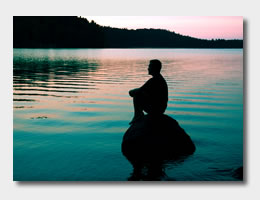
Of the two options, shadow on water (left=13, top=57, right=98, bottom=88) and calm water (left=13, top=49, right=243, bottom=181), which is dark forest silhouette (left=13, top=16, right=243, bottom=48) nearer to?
calm water (left=13, top=49, right=243, bottom=181)

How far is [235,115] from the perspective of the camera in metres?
10.4

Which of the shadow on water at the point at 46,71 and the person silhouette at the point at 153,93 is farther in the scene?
the shadow on water at the point at 46,71

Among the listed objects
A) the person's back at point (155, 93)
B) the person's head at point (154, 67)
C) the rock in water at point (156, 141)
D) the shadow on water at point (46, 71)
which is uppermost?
the shadow on water at point (46, 71)

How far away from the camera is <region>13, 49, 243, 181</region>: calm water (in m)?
6.77

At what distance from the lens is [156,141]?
23.0 ft

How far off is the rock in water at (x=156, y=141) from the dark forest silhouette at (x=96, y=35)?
2596 mm

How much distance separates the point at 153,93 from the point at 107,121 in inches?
131

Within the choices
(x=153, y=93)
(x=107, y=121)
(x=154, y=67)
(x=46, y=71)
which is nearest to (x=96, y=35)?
(x=107, y=121)

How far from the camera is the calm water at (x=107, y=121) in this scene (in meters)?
6.77

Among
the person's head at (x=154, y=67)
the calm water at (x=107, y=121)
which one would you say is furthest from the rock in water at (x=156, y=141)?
the person's head at (x=154, y=67)

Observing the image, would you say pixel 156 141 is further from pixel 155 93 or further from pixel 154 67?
pixel 154 67

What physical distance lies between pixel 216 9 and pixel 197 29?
100cm

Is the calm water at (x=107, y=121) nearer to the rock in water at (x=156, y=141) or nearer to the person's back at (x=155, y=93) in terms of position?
the rock in water at (x=156, y=141)
